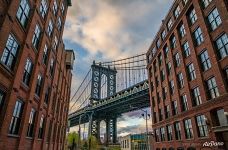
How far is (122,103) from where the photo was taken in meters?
79.4

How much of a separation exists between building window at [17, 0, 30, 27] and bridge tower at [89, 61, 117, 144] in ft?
259

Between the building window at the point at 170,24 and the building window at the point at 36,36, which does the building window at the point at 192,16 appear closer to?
the building window at the point at 170,24

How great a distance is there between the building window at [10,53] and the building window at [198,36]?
21.1 m

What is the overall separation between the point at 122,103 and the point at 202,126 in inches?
2232

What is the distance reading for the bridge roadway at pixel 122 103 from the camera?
68.2m

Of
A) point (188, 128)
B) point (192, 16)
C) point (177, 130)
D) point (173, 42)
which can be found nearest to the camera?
point (188, 128)

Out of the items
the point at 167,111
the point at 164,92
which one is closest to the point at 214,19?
the point at 164,92

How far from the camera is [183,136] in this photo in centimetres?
2747

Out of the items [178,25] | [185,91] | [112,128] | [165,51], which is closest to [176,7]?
[178,25]

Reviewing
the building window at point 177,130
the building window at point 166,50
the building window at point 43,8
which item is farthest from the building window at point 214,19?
the building window at point 43,8

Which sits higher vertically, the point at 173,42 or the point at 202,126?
the point at 173,42

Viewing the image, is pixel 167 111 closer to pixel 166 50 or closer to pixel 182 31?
pixel 166 50

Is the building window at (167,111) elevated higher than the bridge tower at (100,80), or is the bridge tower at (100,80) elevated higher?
the bridge tower at (100,80)

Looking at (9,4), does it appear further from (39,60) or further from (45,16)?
(45,16)
